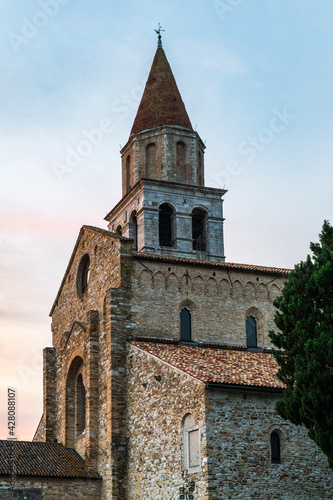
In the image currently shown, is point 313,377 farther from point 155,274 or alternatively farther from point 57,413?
point 57,413

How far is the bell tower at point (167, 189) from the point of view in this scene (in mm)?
38844

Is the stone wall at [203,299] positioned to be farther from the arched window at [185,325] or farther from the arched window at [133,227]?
the arched window at [133,227]

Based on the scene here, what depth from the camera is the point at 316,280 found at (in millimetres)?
19906

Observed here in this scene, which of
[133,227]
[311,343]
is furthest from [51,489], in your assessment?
[133,227]

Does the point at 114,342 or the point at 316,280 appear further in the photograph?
the point at 114,342

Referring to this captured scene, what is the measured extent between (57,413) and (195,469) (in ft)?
38.3

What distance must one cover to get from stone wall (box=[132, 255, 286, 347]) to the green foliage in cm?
819

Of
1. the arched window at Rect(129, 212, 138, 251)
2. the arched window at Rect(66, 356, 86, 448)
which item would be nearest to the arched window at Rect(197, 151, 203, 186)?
the arched window at Rect(129, 212, 138, 251)

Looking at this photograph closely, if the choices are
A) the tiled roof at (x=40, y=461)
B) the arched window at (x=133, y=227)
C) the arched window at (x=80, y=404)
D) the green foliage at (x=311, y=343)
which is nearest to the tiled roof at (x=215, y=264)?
the arched window at (x=80, y=404)

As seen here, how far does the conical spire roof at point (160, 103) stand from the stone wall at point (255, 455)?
69.5 feet

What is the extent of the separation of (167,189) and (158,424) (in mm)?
17066

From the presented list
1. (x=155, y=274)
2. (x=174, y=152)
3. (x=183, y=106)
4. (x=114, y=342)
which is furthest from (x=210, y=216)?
(x=114, y=342)

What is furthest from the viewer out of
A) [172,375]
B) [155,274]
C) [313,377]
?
[155,274]

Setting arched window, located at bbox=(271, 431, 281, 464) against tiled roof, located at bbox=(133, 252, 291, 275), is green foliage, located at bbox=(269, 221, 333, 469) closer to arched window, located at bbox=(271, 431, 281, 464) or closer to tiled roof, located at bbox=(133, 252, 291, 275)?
arched window, located at bbox=(271, 431, 281, 464)
